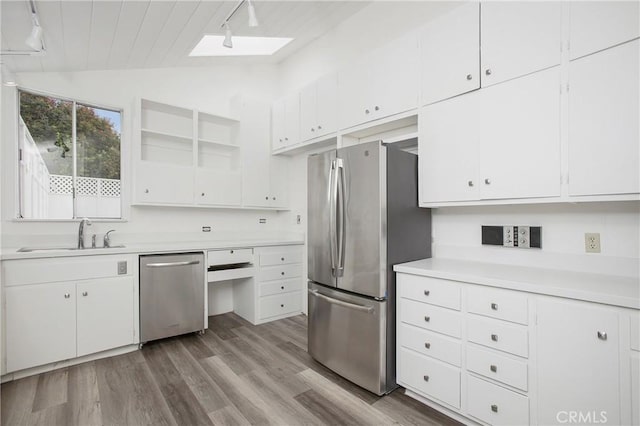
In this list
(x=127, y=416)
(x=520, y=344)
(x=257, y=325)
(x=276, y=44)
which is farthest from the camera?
(x=276, y=44)

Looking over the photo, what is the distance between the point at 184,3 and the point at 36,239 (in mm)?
2452

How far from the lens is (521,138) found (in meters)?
1.81

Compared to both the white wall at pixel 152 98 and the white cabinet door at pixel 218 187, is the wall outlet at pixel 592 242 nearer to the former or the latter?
the white cabinet door at pixel 218 187

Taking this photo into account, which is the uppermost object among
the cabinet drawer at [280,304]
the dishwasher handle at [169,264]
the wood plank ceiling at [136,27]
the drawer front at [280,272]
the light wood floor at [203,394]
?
the wood plank ceiling at [136,27]

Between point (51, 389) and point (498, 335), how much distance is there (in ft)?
9.80

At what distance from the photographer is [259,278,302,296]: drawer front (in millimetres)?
3494

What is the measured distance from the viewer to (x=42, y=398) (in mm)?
2008

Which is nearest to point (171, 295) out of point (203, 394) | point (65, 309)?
point (65, 309)

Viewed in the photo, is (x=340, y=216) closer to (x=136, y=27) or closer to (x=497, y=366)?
(x=497, y=366)

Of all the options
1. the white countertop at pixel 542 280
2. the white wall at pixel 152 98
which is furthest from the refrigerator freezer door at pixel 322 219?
the white wall at pixel 152 98

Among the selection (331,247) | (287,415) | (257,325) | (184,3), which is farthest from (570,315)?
Answer: (184,3)

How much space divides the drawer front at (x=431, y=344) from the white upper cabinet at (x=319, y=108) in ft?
6.49

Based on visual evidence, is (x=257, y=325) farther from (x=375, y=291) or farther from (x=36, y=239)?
(x=36, y=239)

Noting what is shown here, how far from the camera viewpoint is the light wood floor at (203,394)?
1824 millimetres
